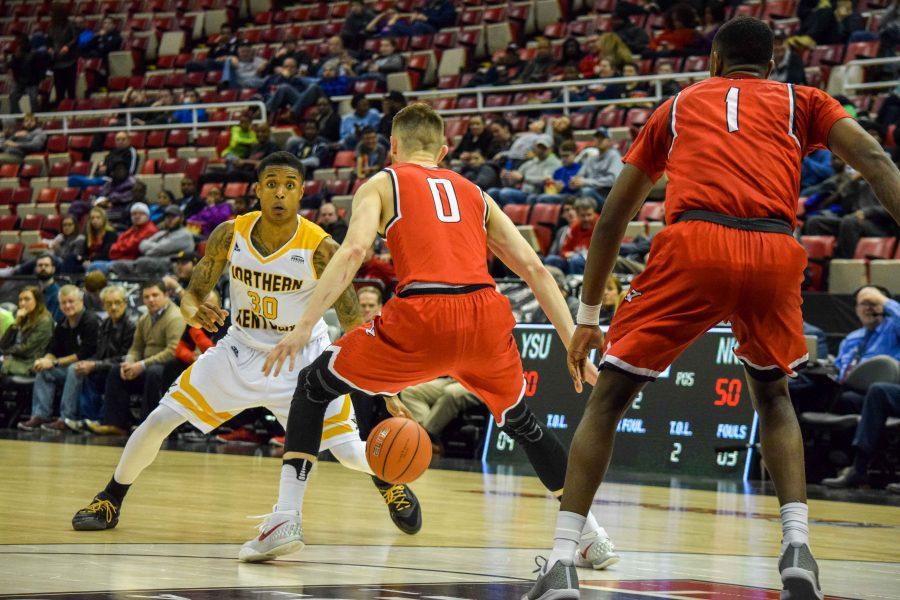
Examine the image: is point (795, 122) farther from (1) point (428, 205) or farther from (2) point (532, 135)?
(2) point (532, 135)

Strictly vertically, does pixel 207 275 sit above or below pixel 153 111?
below

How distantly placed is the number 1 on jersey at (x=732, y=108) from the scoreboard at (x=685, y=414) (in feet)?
21.8

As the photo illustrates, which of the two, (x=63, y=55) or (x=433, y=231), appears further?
(x=63, y=55)

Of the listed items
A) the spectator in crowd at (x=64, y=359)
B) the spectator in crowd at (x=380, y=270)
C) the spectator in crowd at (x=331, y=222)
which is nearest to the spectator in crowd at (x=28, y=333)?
the spectator in crowd at (x=64, y=359)

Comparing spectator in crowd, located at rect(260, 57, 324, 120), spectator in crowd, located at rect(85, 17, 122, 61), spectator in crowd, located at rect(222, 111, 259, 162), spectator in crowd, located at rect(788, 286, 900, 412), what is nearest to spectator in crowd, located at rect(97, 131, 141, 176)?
spectator in crowd, located at rect(222, 111, 259, 162)

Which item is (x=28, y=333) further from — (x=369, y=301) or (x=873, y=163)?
(x=873, y=163)

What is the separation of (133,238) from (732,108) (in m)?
14.6

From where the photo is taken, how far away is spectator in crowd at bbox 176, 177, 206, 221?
1958 cm

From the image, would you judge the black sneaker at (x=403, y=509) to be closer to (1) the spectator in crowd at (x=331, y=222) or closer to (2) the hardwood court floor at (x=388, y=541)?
(2) the hardwood court floor at (x=388, y=541)

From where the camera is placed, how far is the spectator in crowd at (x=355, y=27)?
78.4 feet

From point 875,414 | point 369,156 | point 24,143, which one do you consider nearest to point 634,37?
point 369,156

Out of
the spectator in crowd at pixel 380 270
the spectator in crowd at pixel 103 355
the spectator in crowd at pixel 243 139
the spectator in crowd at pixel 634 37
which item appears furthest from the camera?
the spectator in crowd at pixel 243 139

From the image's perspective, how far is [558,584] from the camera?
13.1 feet

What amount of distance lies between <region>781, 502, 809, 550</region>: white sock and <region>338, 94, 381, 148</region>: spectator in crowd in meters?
15.0
